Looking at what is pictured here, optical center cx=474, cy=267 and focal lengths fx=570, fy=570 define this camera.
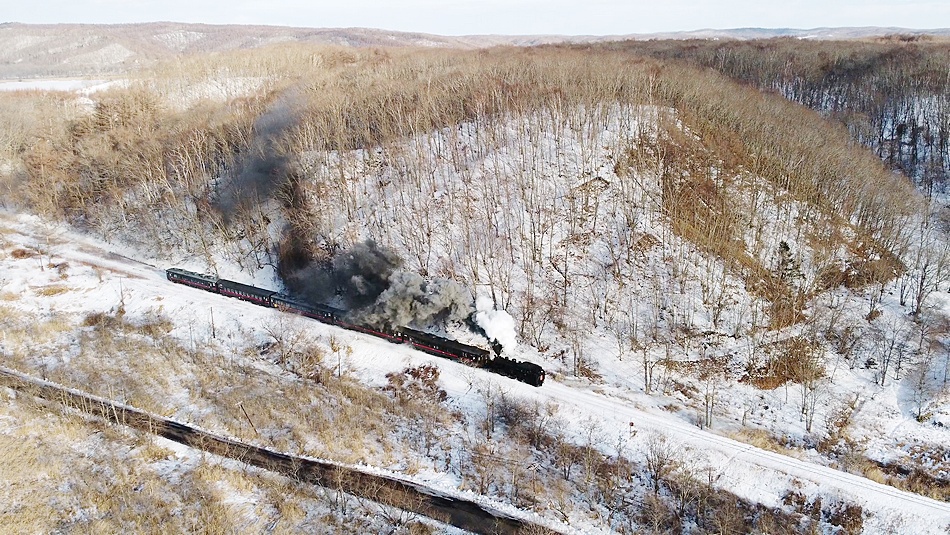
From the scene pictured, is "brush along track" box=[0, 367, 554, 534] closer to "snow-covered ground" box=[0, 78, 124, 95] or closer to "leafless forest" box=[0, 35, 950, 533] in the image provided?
"leafless forest" box=[0, 35, 950, 533]

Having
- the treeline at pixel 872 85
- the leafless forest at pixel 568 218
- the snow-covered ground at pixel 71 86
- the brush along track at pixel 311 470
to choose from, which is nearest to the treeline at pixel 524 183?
the leafless forest at pixel 568 218

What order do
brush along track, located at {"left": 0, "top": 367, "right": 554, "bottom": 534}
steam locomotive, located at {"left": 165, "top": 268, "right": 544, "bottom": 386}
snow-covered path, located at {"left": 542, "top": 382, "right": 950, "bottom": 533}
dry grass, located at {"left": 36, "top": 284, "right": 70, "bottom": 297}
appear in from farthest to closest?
dry grass, located at {"left": 36, "top": 284, "right": 70, "bottom": 297}, steam locomotive, located at {"left": 165, "top": 268, "right": 544, "bottom": 386}, brush along track, located at {"left": 0, "top": 367, "right": 554, "bottom": 534}, snow-covered path, located at {"left": 542, "top": 382, "right": 950, "bottom": 533}

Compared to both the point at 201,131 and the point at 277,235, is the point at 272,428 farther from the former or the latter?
the point at 201,131

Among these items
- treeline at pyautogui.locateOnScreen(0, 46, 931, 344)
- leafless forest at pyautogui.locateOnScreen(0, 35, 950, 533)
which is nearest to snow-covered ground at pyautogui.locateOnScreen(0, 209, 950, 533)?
leafless forest at pyautogui.locateOnScreen(0, 35, 950, 533)

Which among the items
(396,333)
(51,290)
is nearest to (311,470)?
(396,333)

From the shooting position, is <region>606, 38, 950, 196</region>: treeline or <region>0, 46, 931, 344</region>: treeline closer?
<region>0, 46, 931, 344</region>: treeline

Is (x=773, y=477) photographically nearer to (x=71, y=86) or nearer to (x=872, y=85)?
(x=872, y=85)
